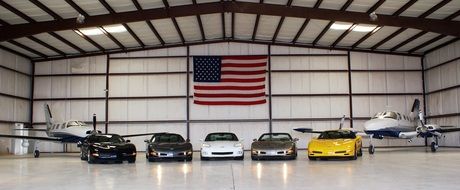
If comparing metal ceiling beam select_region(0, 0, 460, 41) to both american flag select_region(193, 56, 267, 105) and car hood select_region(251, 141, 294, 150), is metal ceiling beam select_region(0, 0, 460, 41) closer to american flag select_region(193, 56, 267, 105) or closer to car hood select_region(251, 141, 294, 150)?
car hood select_region(251, 141, 294, 150)

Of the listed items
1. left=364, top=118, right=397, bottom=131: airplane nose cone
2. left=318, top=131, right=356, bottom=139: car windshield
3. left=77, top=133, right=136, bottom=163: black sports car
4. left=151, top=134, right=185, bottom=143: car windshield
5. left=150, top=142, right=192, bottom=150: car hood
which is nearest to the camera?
left=77, top=133, right=136, bottom=163: black sports car

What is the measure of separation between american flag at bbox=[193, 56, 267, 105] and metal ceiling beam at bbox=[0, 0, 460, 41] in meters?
6.97

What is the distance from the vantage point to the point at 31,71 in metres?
26.6

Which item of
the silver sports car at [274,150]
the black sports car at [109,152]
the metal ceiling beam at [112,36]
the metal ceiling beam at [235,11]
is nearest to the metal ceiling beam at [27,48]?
the metal ceiling beam at [235,11]

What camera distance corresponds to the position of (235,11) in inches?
770

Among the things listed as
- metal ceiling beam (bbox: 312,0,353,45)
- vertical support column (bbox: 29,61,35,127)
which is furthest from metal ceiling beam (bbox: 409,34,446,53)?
vertical support column (bbox: 29,61,35,127)

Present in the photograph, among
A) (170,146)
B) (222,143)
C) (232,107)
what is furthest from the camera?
(232,107)

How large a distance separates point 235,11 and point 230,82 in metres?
7.19

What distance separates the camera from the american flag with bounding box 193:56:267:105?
26.0 meters

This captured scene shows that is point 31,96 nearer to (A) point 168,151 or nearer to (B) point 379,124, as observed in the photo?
(A) point 168,151

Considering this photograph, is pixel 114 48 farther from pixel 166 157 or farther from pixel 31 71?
pixel 166 157

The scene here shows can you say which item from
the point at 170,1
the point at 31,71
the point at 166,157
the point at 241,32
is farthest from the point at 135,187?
the point at 31,71

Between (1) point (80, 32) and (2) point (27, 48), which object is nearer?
(1) point (80, 32)

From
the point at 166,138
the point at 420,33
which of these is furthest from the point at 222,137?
the point at 420,33
